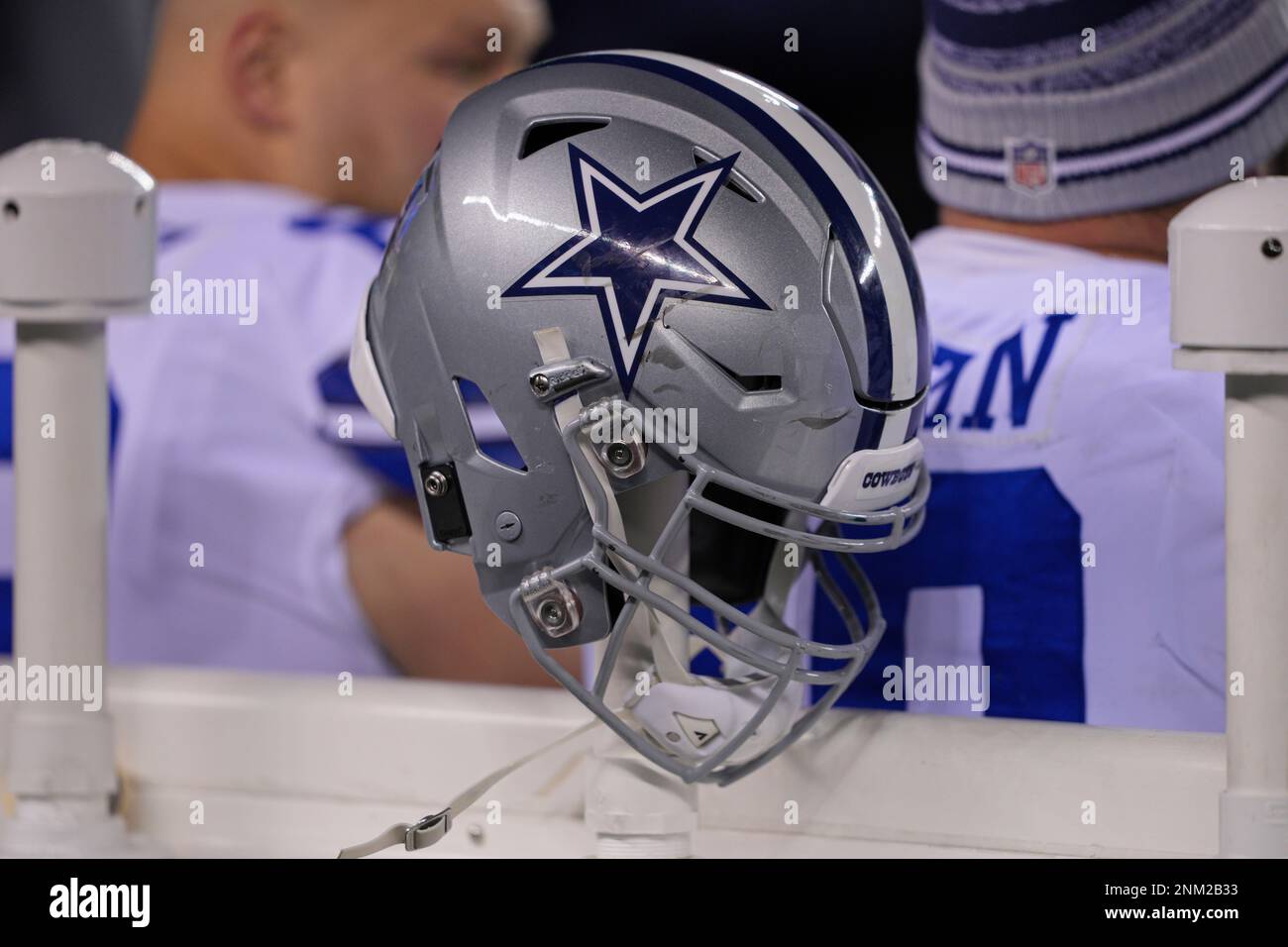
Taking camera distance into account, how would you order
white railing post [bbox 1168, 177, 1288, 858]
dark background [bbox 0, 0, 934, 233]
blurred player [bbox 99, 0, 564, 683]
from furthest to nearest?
blurred player [bbox 99, 0, 564, 683] < dark background [bbox 0, 0, 934, 233] < white railing post [bbox 1168, 177, 1288, 858]

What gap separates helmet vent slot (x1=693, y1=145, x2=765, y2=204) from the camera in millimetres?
1002

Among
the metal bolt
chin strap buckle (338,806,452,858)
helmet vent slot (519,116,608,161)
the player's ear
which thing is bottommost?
chin strap buckle (338,806,452,858)

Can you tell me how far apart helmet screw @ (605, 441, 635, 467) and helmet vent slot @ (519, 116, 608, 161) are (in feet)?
0.55

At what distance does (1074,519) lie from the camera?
1.23m

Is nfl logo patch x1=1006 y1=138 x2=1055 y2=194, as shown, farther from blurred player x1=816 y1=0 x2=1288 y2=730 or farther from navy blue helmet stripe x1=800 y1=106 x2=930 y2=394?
navy blue helmet stripe x1=800 y1=106 x2=930 y2=394

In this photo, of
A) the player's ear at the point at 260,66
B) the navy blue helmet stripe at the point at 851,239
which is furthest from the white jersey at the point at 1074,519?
the player's ear at the point at 260,66

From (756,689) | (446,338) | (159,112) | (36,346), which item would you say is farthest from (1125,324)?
(159,112)

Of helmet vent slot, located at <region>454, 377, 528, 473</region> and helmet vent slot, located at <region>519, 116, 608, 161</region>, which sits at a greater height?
helmet vent slot, located at <region>519, 116, 608, 161</region>

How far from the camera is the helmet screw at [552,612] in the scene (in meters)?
1.03

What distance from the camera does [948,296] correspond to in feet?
4.45

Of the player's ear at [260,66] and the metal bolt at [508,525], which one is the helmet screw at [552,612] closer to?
the metal bolt at [508,525]

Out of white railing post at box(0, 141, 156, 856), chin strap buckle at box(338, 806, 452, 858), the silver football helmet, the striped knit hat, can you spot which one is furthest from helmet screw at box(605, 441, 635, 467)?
the striped knit hat

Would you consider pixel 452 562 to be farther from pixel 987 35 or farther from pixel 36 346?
pixel 987 35

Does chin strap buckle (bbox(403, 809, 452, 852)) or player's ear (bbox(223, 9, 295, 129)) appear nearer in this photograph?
chin strap buckle (bbox(403, 809, 452, 852))
